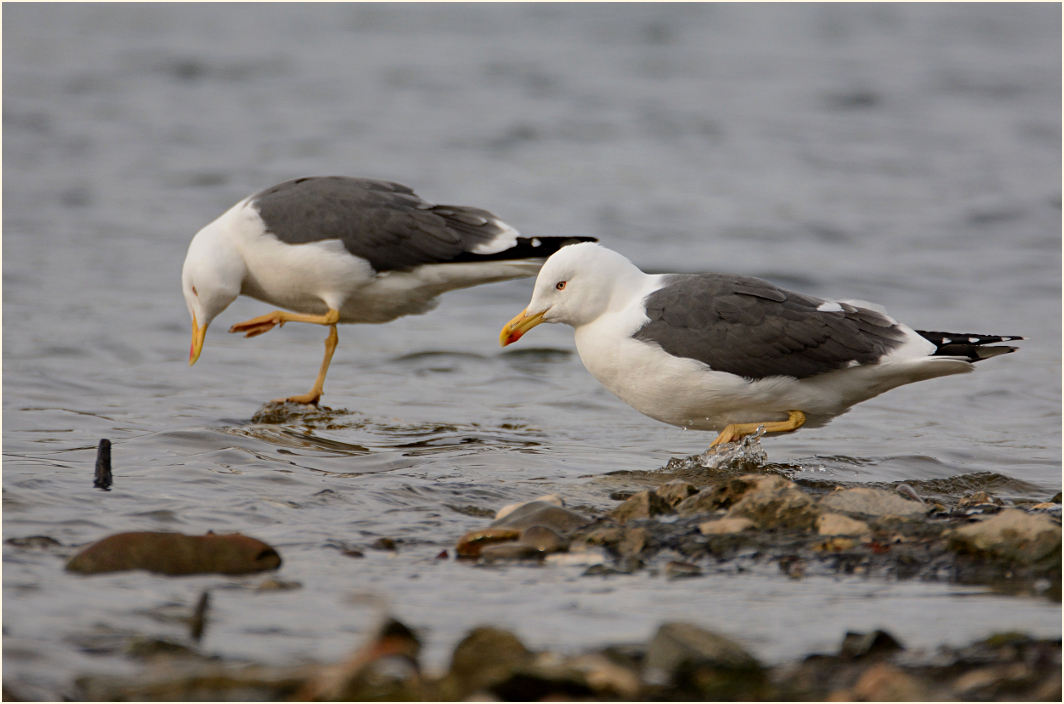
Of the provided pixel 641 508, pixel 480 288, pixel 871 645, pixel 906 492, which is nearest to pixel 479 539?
pixel 641 508

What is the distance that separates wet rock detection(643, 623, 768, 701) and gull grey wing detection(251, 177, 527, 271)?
444 cm

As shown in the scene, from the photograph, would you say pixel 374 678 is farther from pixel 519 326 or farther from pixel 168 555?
pixel 519 326

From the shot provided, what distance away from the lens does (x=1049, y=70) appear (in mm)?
22625

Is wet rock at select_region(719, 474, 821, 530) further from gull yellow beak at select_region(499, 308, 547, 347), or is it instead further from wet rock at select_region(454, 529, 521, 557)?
gull yellow beak at select_region(499, 308, 547, 347)

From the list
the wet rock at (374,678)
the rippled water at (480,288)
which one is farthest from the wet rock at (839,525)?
the wet rock at (374,678)

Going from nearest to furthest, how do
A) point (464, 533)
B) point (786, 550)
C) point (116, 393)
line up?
point (786, 550) → point (464, 533) → point (116, 393)

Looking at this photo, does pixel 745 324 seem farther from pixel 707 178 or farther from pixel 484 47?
pixel 484 47

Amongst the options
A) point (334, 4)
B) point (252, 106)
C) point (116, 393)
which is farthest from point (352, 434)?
point (334, 4)

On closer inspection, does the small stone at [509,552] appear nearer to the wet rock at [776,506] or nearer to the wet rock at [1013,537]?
the wet rock at [776,506]

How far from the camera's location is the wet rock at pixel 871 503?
4617 millimetres

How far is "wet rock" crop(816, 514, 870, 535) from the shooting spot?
170 inches

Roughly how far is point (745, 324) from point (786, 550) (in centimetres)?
173

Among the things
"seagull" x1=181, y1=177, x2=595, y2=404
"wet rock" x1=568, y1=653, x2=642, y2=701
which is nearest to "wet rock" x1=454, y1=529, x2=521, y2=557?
"wet rock" x1=568, y1=653, x2=642, y2=701

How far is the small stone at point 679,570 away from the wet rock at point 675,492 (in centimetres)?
74
